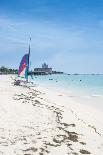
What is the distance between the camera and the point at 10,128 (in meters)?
9.75

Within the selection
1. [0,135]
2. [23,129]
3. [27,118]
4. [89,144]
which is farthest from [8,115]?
[89,144]

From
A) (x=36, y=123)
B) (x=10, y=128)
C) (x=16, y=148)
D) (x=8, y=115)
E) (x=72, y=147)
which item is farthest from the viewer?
(x=8, y=115)

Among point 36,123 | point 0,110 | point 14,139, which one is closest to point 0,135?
point 14,139

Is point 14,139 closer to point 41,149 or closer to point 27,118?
point 41,149

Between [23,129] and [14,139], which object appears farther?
[23,129]

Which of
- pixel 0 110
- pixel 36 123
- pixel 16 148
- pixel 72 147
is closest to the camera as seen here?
pixel 16 148

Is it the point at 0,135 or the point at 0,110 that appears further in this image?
the point at 0,110

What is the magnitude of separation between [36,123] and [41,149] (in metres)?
3.45

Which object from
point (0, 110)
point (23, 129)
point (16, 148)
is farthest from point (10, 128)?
point (0, 110)

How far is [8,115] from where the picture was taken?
1217cm

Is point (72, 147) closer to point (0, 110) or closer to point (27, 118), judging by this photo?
point (27, 118)

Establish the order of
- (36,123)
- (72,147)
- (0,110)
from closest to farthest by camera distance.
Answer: (72,147) < (36,123) < (0,110)

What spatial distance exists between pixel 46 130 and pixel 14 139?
1.79 m

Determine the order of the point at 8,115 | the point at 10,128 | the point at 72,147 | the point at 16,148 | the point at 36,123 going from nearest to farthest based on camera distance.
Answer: the point at 16,148, the point at 72,147, the point at 10,128, the point at 36,123, the point at 8,115
